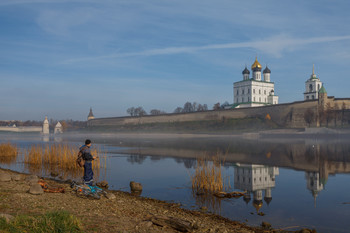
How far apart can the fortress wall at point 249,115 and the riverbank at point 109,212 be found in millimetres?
45139

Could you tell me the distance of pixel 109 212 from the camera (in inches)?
200

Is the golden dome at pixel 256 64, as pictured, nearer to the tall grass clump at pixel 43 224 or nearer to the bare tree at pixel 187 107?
the bare tree at pixel 187 107

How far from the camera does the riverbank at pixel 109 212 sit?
427 centimetres

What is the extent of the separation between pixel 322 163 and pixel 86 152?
470 inches

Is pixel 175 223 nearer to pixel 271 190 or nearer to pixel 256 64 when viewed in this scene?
pixel 271 190

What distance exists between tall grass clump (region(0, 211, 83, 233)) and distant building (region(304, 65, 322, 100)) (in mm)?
69521

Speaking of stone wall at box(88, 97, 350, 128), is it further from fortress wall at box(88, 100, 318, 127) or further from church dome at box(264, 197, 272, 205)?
church dome at box(264, 197, 272, 205)

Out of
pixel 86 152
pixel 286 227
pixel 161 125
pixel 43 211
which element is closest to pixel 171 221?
pixel 43 211

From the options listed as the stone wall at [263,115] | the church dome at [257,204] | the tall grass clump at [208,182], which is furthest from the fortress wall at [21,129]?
the church dome at [257,204]

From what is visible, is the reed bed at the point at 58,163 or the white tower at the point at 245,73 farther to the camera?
the white tower at the point at 245,73

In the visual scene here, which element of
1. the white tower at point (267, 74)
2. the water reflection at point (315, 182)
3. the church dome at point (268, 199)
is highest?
the white tower at point (267, 74)

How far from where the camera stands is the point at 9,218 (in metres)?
3.92

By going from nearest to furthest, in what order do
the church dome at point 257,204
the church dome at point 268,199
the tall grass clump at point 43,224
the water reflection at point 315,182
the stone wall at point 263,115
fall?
the tall grass clump at point 43,224 → the church dome at point 257,204 → the church dome at point 268,199 → the water reflection at point 315,182 → the stone wall at point 263,115

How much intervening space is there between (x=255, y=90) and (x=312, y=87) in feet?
40.3
